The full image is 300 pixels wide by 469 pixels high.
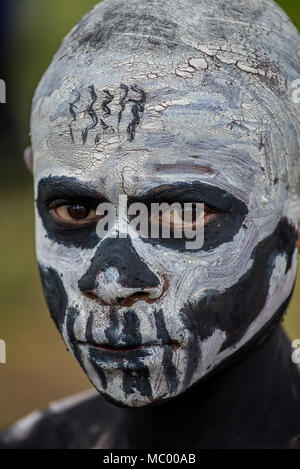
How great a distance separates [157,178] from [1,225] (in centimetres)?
613

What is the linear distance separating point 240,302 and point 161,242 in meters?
0.30

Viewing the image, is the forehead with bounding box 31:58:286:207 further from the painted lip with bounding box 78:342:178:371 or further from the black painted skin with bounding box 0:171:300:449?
the painted lip with bounding box 78:342:178:371

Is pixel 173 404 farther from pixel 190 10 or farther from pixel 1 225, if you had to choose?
pixel 1 225

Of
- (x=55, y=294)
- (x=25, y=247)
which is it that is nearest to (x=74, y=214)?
(x=55, y=294)

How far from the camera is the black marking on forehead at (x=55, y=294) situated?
2.28 meters

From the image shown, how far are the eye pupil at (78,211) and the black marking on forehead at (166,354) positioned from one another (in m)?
0.38

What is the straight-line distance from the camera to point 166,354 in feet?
7.00

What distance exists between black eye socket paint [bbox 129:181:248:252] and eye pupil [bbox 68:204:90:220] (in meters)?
0.18

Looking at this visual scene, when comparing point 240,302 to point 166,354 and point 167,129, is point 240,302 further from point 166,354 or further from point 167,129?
point 167,129

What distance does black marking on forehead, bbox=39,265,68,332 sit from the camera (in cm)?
228

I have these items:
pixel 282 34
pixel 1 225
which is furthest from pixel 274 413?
pixel 1 225

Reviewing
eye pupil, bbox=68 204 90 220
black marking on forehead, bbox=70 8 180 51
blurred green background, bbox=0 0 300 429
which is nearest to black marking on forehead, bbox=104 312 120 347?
eye pupil, bbox=68 204 90 220

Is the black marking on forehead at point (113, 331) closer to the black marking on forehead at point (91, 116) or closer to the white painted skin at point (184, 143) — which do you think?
the white painted skin at point (184, 143)

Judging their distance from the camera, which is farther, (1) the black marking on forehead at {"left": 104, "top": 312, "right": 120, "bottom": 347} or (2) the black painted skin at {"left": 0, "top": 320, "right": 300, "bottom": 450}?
(2) the black painted skin at {"left": 0, "top": 320, "right": 300, "bottom": 450}
